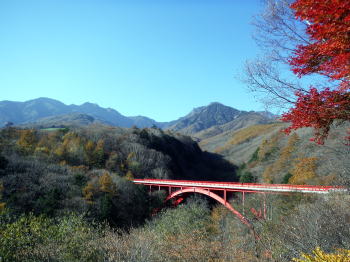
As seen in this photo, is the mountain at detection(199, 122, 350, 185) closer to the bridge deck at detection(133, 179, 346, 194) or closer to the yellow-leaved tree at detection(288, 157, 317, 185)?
the yellow-leaved tree at detection(288, 157, 317, 185)

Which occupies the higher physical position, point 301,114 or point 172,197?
point 301,114

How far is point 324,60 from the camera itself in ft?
16.5

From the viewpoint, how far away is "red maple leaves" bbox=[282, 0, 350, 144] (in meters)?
3.78

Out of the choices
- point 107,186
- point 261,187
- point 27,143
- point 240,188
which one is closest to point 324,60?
point 261,187

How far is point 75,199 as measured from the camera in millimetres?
27953

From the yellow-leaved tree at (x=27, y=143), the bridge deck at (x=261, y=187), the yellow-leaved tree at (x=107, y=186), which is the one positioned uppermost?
the yellow-leaved tree at (x=27, y=143)

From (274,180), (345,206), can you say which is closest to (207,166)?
(274,180)

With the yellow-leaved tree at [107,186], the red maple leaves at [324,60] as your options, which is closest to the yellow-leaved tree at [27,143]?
the yellow-leaved tree at [107,186]

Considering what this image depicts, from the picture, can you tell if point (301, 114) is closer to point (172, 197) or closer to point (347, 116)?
point (347, 116)

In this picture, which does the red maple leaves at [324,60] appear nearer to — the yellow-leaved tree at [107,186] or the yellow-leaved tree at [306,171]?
the yellow-leaved tree at [306,171]

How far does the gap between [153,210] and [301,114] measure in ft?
94.7

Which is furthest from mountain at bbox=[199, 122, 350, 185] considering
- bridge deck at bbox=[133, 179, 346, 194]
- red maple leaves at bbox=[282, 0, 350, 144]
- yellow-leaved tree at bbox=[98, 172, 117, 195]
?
yellow-leaved tree at bbox=[98, 172, 117, 195]

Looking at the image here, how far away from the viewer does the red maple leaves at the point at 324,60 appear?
3781 mm

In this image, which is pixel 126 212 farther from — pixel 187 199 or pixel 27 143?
pixel 27 143
